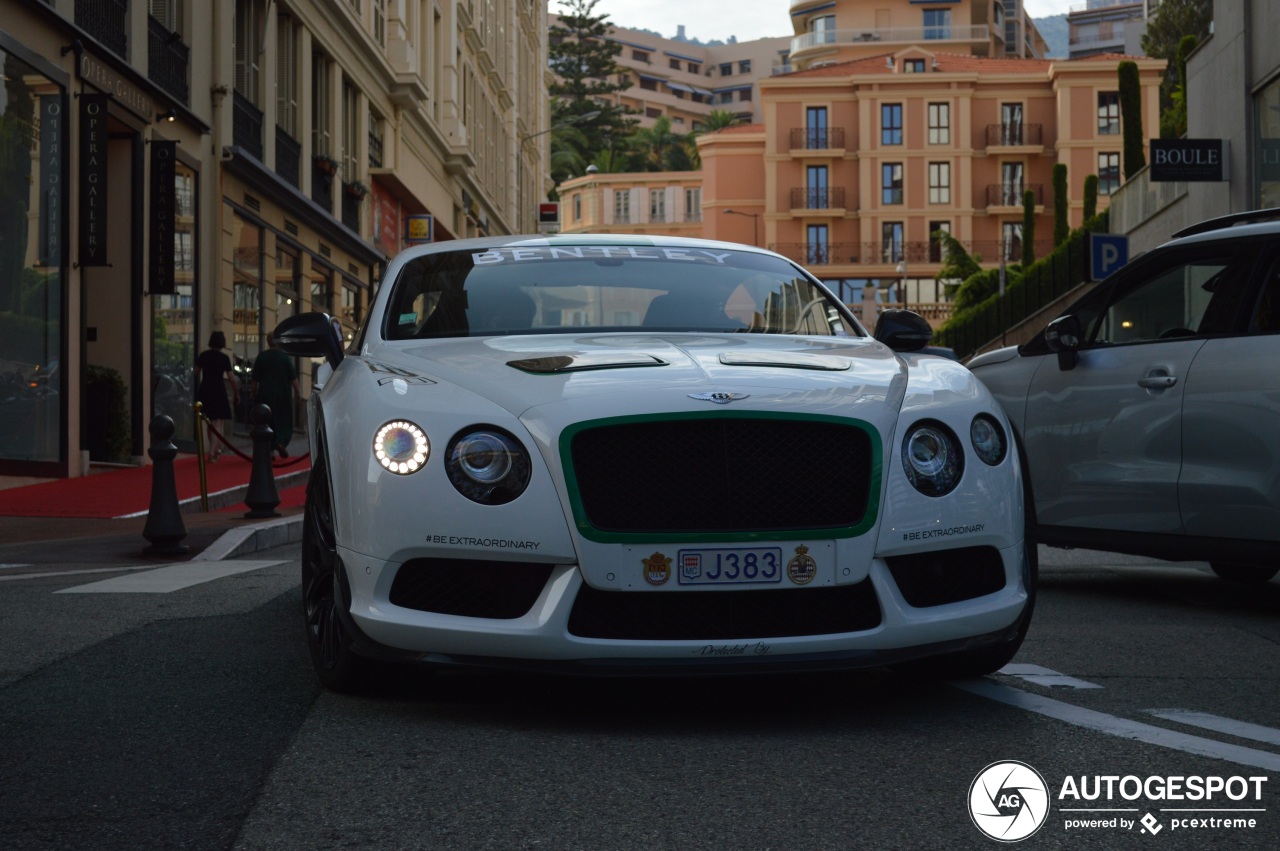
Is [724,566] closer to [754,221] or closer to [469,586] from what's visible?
[469,586]

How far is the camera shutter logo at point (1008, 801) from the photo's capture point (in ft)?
10.2

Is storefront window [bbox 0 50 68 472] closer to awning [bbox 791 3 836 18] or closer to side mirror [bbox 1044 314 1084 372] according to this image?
side mirror [bbox 1044 314 1084 372]

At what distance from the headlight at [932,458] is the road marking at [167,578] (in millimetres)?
4212

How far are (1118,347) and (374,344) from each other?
3.52 m

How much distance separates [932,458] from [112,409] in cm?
1527

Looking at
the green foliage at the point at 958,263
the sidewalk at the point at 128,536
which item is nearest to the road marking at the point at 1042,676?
the sidewalk at the point at 128,536

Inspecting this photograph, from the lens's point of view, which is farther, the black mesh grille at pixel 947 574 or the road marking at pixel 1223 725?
the black mesh grille at pixel 947 574

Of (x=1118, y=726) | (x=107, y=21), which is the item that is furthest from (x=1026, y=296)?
(x=1118, y=726)

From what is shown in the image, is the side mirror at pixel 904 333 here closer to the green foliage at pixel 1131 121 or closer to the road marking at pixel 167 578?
the road marking at pixel 167 578

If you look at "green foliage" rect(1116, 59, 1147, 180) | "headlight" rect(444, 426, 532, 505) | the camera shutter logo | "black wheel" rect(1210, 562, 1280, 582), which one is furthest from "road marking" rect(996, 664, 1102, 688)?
"green foliage" rect(1116, 59, 1147, 180)

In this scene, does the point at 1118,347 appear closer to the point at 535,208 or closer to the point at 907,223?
the point at 535,208

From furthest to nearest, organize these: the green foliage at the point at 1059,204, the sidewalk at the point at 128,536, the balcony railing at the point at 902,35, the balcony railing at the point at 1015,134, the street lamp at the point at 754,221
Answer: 1. the balcony railing at the point at 902,35
2. the street lamp at the point at 754,221
3. the balcony railing at the point at 1015,134
4. the green foliage at the point at 1059,204
5. the sidewalk at the point at 128,536

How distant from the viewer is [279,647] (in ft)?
17.9

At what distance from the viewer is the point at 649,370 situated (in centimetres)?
438
